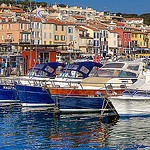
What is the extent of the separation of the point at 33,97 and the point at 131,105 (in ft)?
30.6

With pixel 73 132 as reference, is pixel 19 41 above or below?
above

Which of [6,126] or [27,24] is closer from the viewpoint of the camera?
[6,126]

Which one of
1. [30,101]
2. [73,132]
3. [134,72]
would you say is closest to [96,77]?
[134,72]

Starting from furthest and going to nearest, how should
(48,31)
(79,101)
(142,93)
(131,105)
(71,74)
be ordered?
1. (48,31)
2. (71,74)
3. (79,101)
4. (142,93)
5. (131,105)

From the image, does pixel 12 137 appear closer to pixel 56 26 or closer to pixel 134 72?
pixel 134 72

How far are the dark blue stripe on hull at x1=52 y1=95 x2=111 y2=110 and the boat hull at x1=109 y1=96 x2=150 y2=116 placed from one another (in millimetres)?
1644

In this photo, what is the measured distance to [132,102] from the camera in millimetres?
26234

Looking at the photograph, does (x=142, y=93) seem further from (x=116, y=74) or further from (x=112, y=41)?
(x=112, y=41)

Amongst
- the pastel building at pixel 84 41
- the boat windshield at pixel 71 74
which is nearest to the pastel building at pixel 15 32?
the pastel building at pixel 84 41

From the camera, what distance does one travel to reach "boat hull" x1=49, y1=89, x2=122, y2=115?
27.9 m

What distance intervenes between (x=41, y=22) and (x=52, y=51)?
1934 inches

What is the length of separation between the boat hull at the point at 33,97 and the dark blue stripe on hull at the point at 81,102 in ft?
12.9

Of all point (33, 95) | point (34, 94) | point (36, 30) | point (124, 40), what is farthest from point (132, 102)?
point (124, 40)

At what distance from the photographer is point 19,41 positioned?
3858 inches
